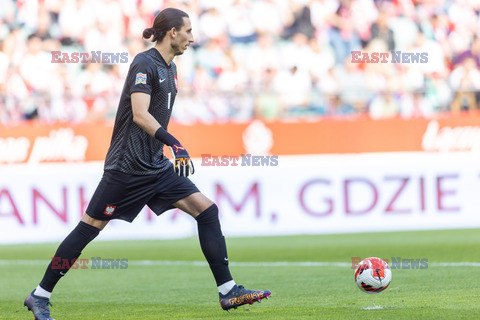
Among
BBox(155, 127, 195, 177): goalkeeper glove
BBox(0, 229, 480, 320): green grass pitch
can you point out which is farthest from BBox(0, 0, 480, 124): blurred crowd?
BBox(155, 127, 195, 177): goalkeeper glove

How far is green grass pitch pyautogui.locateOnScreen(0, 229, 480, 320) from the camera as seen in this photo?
654 cm

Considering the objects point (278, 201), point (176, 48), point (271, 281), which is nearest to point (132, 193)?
point (176, 48)

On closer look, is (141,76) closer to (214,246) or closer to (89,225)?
(89,225)

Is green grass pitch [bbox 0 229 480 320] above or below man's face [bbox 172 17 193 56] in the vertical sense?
below

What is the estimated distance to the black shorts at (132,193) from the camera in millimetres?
6344

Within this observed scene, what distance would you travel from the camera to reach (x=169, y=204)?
654cm

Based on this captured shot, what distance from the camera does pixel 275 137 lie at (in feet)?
50.5

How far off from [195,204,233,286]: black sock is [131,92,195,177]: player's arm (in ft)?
1.82

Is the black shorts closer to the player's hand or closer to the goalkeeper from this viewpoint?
the goalkeeper

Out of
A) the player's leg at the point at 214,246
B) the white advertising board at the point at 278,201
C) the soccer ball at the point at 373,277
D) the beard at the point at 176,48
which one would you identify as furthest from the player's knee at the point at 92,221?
the white advertising board at the point at 278,201

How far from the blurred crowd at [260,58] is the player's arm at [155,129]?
9073 mm

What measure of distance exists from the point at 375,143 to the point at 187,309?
9.06 m

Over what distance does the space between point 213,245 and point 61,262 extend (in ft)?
3.65

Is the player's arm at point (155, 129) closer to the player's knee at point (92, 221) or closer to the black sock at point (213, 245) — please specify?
the black sock at point (213, 245)
